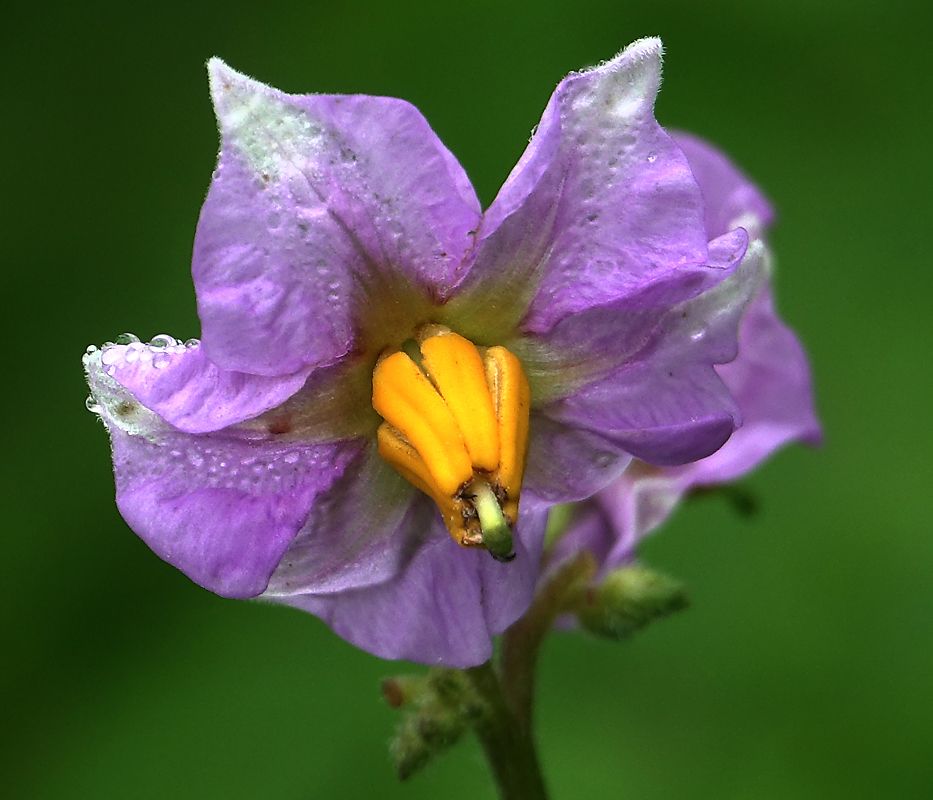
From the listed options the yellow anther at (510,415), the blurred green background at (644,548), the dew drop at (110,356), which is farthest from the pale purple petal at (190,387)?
the blurred green background at (644,548)

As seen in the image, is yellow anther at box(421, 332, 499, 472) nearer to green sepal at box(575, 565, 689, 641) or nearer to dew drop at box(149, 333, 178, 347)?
dew drop at box(149, 333, 178, 347)

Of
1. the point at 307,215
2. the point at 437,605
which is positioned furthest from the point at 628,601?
the point at 307,215

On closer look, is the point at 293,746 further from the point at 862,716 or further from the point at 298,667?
the point at 862,716

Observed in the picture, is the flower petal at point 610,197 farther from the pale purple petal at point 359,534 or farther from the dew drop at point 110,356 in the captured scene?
the dew drop at point 110,356

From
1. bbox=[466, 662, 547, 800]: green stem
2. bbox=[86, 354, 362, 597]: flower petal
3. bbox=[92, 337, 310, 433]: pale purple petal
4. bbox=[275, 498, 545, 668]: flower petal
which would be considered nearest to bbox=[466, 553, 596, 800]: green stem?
bbox=[466, 662, 547, 800]: green stem

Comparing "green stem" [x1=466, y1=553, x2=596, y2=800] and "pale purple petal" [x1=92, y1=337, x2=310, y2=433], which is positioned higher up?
"pale purple petal" [x1=92, y1=337, x2=310, y2=433]

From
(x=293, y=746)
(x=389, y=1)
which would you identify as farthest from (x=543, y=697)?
(x=389, y=1)
